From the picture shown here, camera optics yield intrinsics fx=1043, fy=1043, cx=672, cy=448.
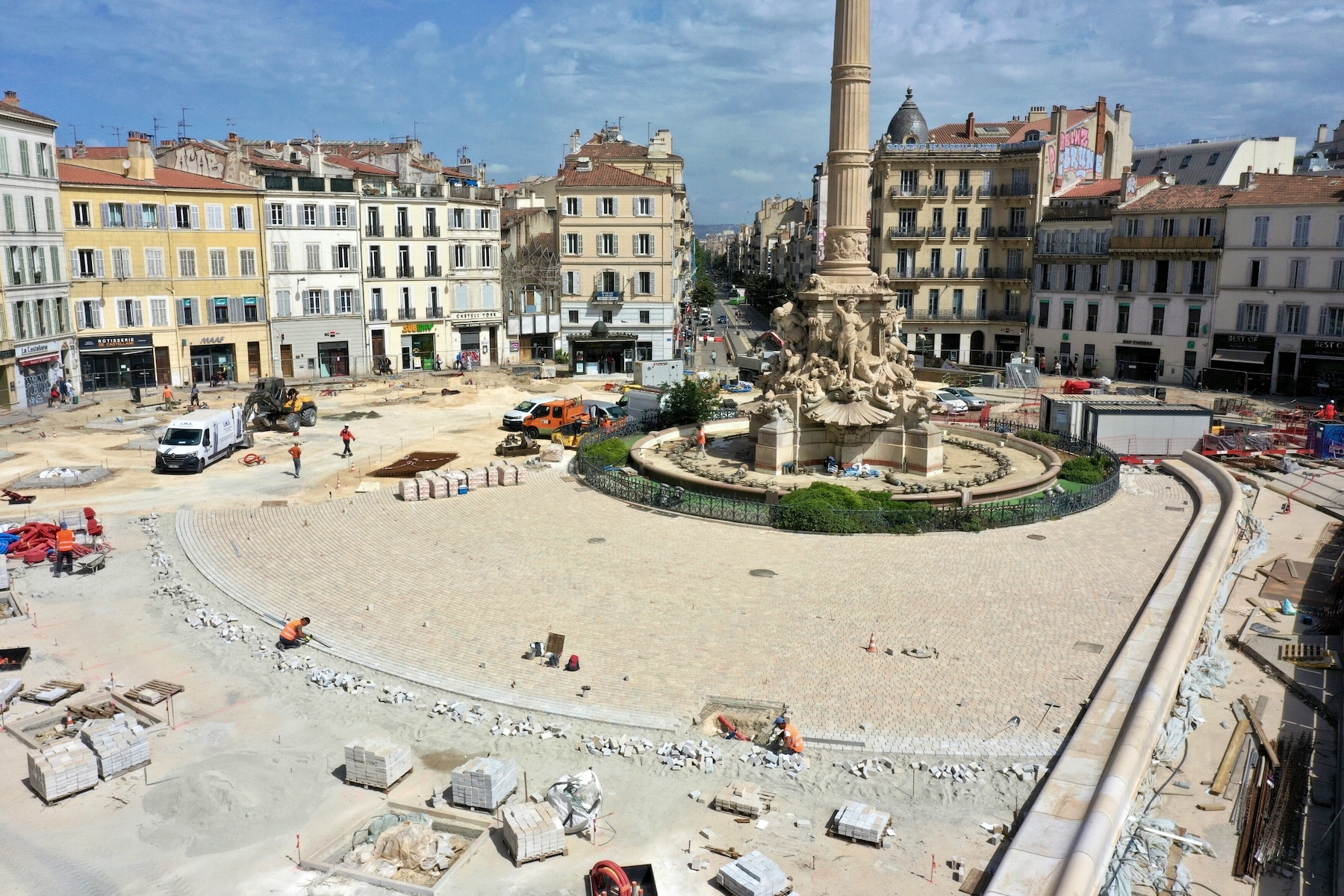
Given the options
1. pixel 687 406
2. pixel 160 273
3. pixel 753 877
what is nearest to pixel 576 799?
pixel 753 877

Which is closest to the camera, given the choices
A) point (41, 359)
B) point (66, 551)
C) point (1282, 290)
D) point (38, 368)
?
point (66, 551)

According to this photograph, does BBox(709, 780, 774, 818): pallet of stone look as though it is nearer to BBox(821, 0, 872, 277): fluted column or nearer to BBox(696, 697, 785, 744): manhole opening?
BBox(696, 697, 785, 744): manhole opening

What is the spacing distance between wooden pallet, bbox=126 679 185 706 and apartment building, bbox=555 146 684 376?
45.1 m

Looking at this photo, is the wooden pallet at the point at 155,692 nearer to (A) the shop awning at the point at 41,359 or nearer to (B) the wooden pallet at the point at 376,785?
(B) the wooden pallet at the point at 376,785

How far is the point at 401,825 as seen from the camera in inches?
513

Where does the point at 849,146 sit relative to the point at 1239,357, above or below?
above

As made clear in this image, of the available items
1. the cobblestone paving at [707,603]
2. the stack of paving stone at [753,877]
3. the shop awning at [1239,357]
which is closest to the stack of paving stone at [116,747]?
the cobblestone paving at [707,603]

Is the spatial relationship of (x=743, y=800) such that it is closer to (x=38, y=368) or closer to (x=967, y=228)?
(x=38, y=368)

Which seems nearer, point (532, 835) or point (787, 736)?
point (532, 835)

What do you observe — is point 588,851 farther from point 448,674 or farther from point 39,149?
point 39,149

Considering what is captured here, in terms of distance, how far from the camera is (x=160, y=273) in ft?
172

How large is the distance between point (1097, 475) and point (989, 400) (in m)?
19.0

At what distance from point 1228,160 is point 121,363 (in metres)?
67.4

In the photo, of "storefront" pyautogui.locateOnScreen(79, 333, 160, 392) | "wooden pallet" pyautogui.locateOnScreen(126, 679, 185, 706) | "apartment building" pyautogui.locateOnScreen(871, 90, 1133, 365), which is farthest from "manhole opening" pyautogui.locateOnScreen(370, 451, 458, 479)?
"apartment building" pyautogui.locateOnScreen(871, 90, 1133, 365)
